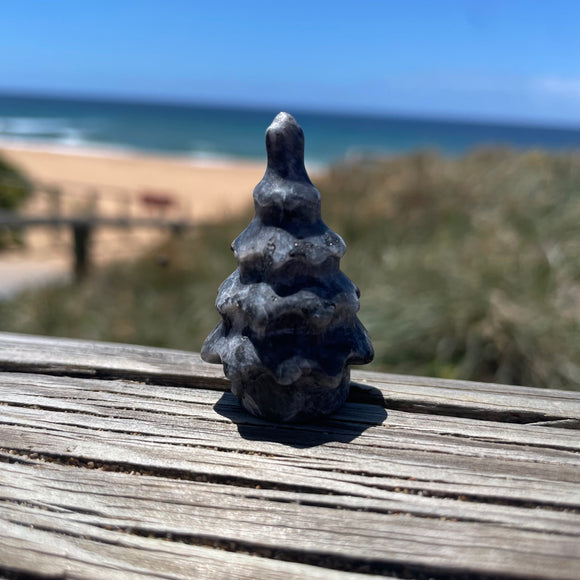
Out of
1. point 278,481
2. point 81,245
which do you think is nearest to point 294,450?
point 278,481

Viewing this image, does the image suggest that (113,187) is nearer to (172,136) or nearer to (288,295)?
(288,295)

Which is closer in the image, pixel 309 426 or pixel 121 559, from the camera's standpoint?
pixel 121 559

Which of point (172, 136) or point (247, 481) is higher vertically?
point (247, 481)

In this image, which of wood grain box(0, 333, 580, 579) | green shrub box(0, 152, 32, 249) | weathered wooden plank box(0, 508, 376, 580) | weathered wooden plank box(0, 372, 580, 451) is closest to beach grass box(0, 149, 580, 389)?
wood grain box(0, 333, 580, 579)

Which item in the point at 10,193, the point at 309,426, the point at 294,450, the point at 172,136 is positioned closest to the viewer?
the point at 294,450

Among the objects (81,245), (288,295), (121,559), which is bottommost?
(81,245)

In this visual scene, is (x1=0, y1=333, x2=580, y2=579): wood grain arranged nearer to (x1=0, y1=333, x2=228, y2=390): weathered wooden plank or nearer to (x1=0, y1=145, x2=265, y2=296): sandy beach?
(x1=0, y1=333, x2=228, y2=390): weathered wooden plank

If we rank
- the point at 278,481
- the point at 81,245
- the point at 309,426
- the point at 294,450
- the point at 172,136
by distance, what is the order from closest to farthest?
the point at 278,481 → the point at 294,450 → the point at 309,426 → the point at 81,245 → the point at 172,136

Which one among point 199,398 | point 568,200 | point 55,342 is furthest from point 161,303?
point 568,200
